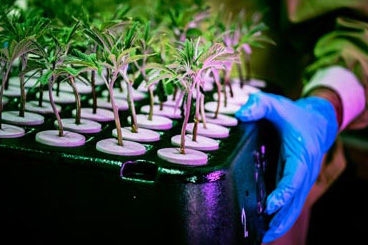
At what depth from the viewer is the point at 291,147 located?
3.69 ft

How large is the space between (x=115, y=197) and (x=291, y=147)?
0.54 meters

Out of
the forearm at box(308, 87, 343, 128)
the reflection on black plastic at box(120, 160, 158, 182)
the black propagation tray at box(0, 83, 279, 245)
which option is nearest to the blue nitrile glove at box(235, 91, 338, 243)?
the forearm at box(308, 87, 343, 128)

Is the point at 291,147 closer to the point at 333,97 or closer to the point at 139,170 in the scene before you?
the point at 333,97

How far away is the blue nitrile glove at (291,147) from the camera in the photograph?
104 cm

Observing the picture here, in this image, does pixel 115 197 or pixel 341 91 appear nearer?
pixel 115 197

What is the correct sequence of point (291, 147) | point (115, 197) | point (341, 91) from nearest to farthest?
1. point (115, 197)
2. point (291, 147)
3. point (341, 91)

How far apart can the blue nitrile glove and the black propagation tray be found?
0.24 m

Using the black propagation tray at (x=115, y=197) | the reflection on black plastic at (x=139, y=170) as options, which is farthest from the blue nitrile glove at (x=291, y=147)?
the reflection on black plastic at (x=139, y=170)

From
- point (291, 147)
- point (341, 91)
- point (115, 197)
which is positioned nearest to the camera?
point (115, 197)

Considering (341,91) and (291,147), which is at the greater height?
(341,91)

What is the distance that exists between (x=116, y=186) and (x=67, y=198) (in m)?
0.09

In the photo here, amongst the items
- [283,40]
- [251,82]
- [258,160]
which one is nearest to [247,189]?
[258,160]

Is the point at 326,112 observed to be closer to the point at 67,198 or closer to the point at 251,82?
the point at 251,82

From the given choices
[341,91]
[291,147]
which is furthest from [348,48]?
[291,147]
